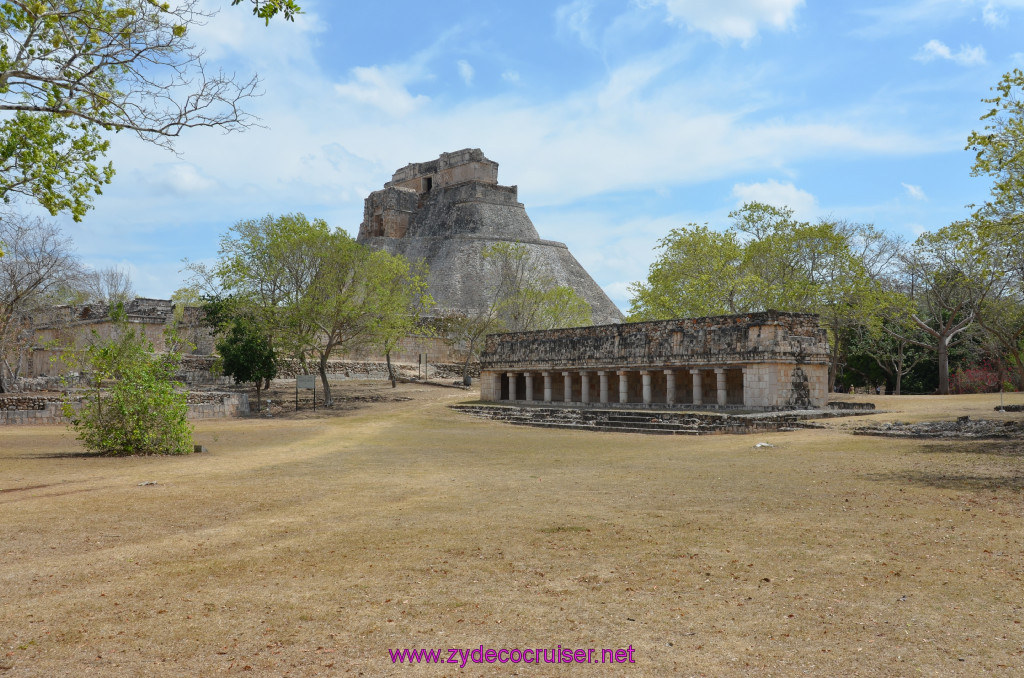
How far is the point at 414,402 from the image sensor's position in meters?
32.2

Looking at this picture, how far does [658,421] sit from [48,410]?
1859cm

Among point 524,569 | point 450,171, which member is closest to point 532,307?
point 450,171

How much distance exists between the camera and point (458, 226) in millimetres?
76312

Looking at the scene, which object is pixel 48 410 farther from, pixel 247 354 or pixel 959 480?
pixel 959 480

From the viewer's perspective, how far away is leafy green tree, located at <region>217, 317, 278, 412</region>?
3042cm

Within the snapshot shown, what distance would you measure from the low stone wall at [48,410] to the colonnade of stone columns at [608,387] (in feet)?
33.4

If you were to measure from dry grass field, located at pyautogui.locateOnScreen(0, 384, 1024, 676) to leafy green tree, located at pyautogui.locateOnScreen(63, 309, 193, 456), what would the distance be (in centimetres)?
280

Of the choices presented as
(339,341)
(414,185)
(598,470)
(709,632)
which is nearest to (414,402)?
(339,341)

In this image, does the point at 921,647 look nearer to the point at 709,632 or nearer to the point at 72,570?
the point at 709,632

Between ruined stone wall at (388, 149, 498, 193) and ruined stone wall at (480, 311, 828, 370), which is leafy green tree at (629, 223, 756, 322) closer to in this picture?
ruined stone wall at (480, 311, 828, 370)

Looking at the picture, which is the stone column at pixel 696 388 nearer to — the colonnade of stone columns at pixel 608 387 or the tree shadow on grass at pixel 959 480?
the colonnade of stone columns at pixel 608 387

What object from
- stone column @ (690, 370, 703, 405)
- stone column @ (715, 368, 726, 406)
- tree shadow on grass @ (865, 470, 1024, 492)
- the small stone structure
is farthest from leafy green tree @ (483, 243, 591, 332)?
tree shadow on grass @ (865, 470, 1024, 492)

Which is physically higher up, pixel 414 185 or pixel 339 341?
pixel 414 185

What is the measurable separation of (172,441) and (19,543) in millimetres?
7900
